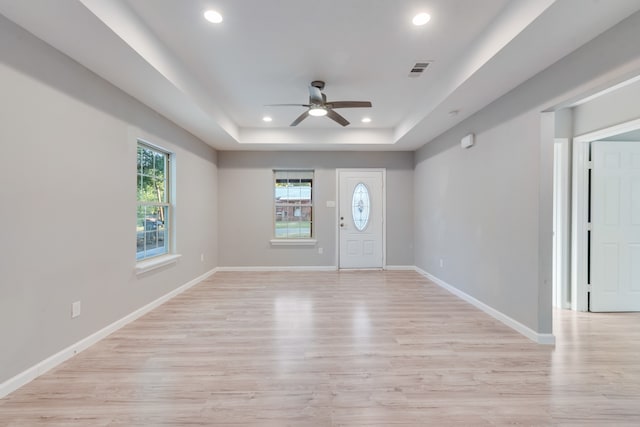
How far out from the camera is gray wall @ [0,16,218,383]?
190 cm

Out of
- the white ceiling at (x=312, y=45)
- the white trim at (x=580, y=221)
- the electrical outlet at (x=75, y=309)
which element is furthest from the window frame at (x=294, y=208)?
the white trim at (x=580, y=221)

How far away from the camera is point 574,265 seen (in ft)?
11.2

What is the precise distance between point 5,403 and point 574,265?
210 inches

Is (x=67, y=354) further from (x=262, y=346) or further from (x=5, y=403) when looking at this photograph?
(x=262, y=346)

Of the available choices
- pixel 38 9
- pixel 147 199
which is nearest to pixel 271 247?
pixel 147 199

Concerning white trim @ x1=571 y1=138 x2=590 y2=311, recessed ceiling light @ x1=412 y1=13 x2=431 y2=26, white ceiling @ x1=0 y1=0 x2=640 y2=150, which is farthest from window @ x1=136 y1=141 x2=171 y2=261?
white trim @ x1=571 y1=138 x2=590 y2=311

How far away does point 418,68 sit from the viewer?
3084mm

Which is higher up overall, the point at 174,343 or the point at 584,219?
the point at 584,219

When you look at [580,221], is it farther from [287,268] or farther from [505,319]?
[287,268]

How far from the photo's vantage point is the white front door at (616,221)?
3.34m

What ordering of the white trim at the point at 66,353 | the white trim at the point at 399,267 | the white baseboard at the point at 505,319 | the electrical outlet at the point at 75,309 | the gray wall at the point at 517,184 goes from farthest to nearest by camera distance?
1. the white trim at the point at 399,267
2. the white baseboard at the point at 505,319
3. the electrical outlet at the point at 75,309
4. the gray wall at the point at 517,184
5. the white trim at the point at 66,353

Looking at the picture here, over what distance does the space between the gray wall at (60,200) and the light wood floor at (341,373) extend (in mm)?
364

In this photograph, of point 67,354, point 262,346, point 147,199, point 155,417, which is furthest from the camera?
point 147,199

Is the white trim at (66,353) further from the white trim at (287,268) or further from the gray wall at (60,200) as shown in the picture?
the white trim at (287,268)
